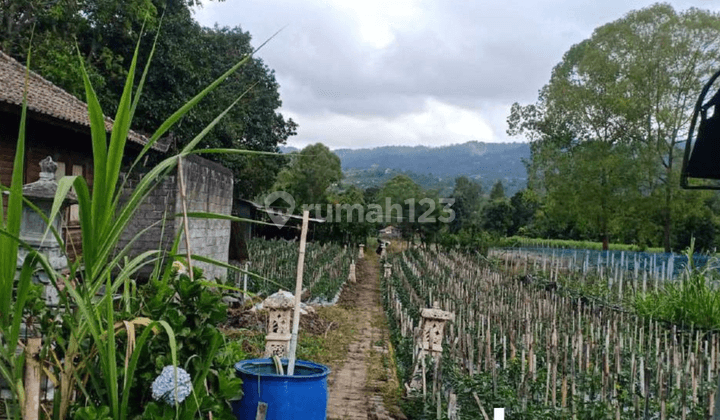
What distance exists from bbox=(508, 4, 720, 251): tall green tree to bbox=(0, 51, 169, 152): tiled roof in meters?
16.7

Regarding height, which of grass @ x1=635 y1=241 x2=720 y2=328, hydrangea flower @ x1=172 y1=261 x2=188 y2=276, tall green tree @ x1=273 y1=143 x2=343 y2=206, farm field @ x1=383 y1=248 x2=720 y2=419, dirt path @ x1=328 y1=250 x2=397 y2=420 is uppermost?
tall green tree @ x1=273 y1=143 x2=343 y2=206

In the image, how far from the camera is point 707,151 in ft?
8.46

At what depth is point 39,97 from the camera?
31.7 feet

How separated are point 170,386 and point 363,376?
5.26m

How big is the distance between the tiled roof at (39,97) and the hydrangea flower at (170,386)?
684 cm

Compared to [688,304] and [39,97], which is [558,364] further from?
[39,97]

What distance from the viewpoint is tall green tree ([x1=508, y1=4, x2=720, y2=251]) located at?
22.3 m

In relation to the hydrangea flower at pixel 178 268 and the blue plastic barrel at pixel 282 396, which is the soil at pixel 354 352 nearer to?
the hydrangea flower at pixel 178 268

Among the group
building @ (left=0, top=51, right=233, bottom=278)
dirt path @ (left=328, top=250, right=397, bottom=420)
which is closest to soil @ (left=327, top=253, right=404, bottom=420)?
dirt path @ (left=328, top=250, right=397, bottom=420)

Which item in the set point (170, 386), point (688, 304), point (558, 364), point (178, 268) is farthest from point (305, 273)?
point (170, 386)

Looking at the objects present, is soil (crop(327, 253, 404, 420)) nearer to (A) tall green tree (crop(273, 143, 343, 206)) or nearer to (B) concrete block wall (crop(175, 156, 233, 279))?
(B) concrete block wall (crop(175, 156, 233, 279))

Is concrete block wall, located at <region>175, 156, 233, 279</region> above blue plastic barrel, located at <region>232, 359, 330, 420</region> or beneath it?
above

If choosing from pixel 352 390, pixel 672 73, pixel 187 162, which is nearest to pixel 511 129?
pixel 672 73

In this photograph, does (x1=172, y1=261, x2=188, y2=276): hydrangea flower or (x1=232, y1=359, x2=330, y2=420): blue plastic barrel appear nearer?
(x1=232, y1=359, x2=330, y2=420): blue plastic barrel
